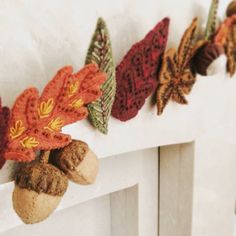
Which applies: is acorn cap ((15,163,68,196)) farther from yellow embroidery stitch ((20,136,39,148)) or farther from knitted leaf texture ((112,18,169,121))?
knitted leaf texture ((112,18,169,121))

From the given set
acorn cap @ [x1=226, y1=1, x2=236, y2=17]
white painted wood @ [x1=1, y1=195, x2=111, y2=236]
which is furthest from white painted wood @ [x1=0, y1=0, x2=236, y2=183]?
white painted wood @ [x1=1, y1=195, x2=111, y2=236]

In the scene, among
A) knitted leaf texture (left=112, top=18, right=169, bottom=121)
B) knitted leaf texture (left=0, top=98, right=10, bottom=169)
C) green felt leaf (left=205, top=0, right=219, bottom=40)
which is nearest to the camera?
knitted leaf texture (left=0, top=98, right=10, bottom=169)

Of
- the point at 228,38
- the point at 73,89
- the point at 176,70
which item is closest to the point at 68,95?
the point at 73,89

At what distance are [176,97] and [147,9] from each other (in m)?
0.14

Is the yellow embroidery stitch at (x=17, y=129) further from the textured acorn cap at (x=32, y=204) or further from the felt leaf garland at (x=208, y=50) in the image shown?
the felt leaf garland at (x=208, y=50)

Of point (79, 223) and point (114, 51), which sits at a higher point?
point (114, 51)

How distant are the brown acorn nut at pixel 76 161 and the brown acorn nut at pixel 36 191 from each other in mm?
17

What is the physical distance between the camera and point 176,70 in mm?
607

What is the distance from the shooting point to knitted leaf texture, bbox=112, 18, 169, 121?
538 mm

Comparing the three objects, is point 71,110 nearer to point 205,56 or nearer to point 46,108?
point 46,108

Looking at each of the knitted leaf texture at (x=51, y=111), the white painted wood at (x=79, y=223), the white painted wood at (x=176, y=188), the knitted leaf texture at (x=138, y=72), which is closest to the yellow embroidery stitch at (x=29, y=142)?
the knitted leaf texture at (x=51, y=111)

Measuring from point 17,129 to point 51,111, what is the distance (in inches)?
1.7

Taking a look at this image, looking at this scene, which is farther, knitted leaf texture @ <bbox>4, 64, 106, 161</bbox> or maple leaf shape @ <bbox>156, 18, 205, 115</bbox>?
maple leaf shape @ <bbox>156, 18, 205, 115</bbox>

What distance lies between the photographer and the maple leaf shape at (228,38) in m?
0.66
